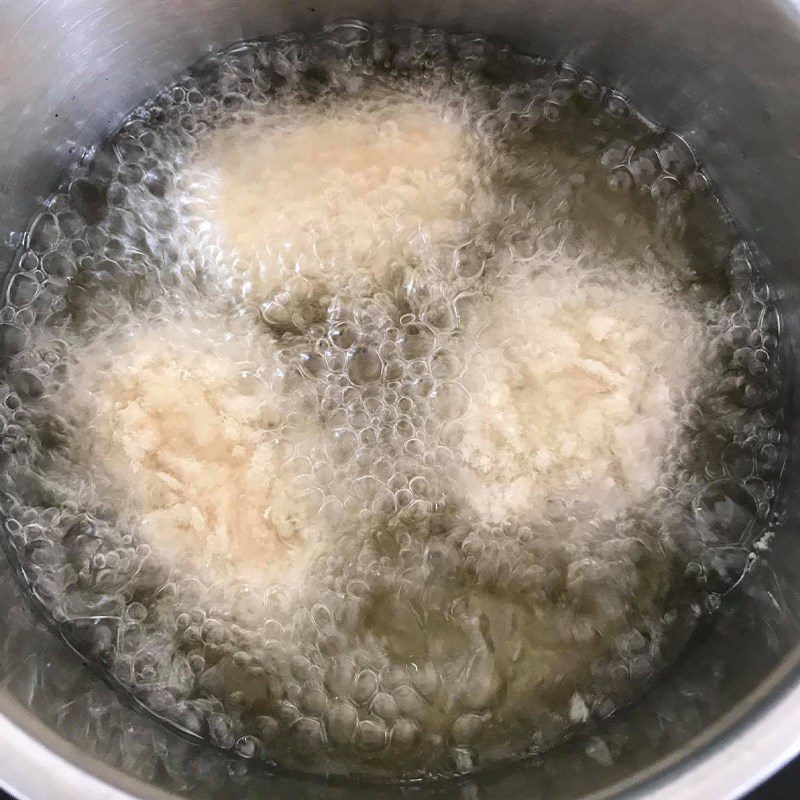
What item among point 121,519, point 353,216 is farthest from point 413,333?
point 121,519

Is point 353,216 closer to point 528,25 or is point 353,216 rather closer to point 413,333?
point 413,333

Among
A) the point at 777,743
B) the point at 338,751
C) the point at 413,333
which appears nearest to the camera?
the point at 777,743

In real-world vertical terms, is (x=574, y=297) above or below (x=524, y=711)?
above

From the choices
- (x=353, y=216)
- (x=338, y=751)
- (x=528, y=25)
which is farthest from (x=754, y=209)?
(x=338, y=751)

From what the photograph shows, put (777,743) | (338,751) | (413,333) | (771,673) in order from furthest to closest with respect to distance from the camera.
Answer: (413,333) → (338,751) → (771,673) → (777,743)

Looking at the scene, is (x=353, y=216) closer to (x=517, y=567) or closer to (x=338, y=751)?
(x=517, y=567)

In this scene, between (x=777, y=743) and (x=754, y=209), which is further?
(x=754, y=209)

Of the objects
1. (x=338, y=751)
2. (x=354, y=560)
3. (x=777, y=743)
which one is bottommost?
(x=338, y=751)
